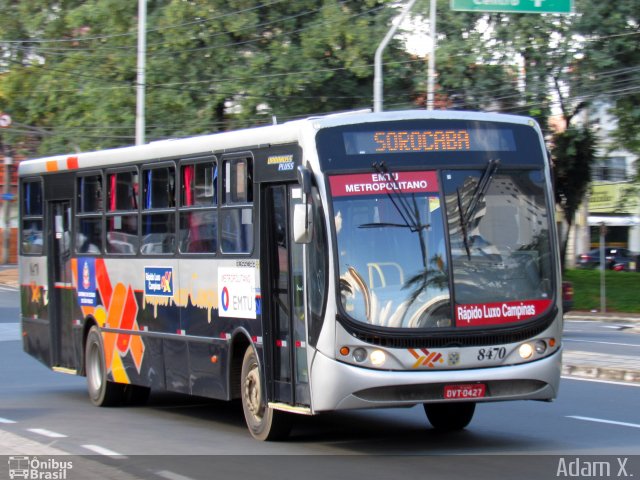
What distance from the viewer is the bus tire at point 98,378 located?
14555 mm

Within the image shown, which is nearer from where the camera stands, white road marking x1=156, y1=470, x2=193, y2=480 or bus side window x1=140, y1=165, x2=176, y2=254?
white road marking x1=156, y1=470, x2=193, y2=480

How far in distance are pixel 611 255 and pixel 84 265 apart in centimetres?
4360

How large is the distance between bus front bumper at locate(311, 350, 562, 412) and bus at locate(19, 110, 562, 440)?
1cm

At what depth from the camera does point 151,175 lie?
44.2 feet

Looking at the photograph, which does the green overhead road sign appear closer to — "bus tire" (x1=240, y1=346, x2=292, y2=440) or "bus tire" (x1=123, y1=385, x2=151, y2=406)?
"bus tire" (x1=123, y1=385, x2=151, y2=406)

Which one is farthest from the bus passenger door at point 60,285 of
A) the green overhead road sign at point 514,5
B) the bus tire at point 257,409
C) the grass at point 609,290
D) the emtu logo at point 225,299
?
the grass at point 609,290

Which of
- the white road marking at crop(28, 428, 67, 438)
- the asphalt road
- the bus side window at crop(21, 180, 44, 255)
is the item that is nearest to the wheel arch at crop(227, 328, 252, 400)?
the asphalt road

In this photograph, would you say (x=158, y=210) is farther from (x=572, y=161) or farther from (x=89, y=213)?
(x=572, y=161)

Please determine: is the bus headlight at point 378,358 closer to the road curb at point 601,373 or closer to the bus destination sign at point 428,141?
the bus destination sign at point 428,141

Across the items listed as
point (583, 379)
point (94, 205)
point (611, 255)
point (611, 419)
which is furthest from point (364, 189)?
point (611, 255)

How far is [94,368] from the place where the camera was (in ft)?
49.1

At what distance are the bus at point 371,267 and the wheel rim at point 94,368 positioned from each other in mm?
2456

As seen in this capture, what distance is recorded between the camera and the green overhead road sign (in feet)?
71.0

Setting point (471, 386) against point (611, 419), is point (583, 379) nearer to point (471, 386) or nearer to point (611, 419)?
point (611, 419)
